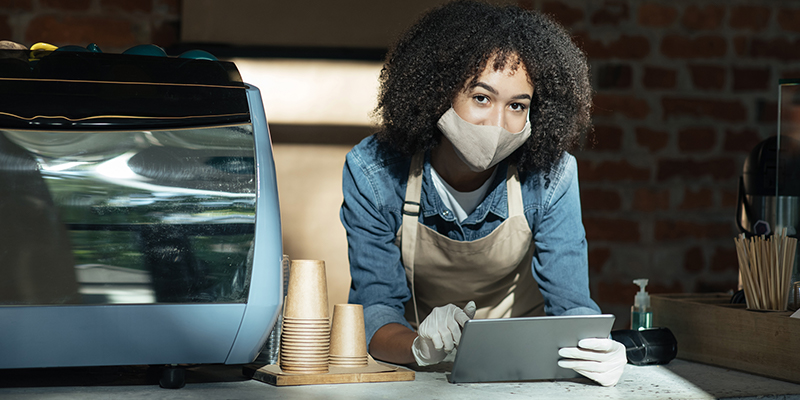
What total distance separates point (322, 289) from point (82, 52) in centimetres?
38

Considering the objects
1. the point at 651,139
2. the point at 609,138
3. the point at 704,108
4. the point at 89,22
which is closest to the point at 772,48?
the point at 704,108

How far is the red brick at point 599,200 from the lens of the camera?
92.8 inches

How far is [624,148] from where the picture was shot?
93.6 inches

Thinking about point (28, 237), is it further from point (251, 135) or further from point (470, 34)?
point (470, 34)

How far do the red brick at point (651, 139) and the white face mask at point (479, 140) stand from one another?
132 cm

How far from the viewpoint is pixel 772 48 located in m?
2.46

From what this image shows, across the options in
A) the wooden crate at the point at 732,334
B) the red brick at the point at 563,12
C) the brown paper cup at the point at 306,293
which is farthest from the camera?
the red brick at the point at 563,12

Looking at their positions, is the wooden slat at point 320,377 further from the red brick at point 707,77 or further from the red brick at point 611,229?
the red brick at point 707,77

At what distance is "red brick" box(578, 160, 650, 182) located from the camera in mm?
2355

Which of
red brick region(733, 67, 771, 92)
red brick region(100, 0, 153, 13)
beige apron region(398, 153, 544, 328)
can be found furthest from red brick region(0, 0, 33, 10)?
red brick region(733, 67, 771, 92)

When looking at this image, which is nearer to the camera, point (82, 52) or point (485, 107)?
point (82, 52)

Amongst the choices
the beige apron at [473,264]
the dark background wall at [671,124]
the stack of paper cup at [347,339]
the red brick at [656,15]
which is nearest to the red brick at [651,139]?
the dark background wall at [671,124]

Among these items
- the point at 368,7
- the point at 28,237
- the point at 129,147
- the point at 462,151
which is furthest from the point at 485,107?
the point at 368,7

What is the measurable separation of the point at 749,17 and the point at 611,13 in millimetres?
483
